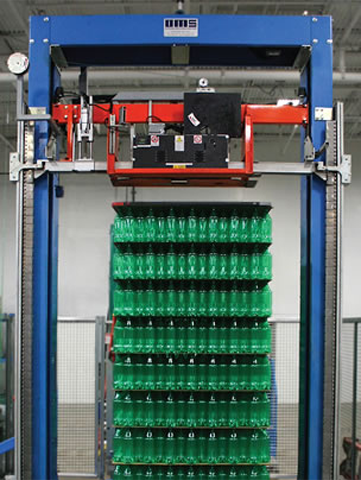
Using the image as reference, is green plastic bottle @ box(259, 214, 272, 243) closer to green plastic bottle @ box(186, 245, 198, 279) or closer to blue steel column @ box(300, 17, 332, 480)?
blue steel column @ box(300, 17, 332, 480)

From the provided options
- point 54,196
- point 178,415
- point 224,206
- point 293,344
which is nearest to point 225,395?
point 178,415

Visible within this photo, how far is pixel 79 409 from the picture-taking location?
297 inches

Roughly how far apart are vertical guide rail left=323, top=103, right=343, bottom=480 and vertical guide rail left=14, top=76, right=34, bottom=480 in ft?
6.56

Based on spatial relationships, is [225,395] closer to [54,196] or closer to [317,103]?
[54,196]

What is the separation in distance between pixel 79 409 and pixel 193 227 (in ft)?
16.5

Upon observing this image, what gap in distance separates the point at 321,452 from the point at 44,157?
2765 mm

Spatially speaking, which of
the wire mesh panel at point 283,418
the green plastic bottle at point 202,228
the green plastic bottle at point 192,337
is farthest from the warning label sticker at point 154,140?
the wire mesh panel at point 283,418

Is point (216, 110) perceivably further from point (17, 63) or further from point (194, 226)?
point (17, 63)

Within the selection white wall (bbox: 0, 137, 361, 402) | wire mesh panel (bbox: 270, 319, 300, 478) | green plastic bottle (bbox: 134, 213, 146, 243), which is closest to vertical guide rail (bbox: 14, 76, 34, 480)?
green plastic bottle (bbox: 134, 213, 146, 243)

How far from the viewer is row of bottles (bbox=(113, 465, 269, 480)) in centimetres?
352

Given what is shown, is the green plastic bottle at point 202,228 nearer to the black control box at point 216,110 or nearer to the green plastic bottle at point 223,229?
the green plastic bottle at point 223,229

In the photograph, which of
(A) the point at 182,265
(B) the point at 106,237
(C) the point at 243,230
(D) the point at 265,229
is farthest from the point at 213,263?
(B) the point at 106,237

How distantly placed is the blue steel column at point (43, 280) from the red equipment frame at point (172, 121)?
0.21m

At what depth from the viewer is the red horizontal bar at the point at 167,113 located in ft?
11.5
